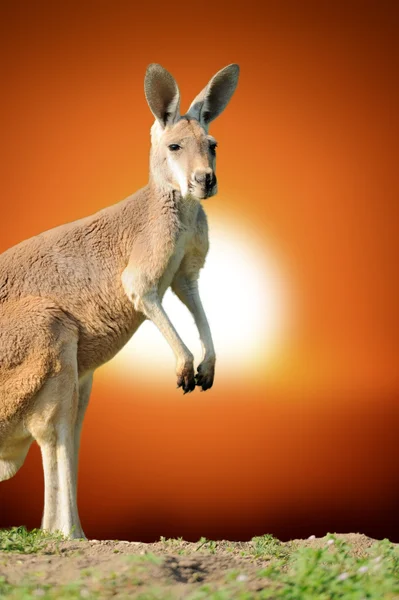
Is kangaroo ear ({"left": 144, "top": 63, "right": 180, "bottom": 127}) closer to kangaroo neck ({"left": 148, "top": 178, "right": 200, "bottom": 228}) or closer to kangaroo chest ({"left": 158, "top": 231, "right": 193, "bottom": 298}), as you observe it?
kangaroo neck ({"left": 148, "top": 178, "right": 200, "bottom": 228})

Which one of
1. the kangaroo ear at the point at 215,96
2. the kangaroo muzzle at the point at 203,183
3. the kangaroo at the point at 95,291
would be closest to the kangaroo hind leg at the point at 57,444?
the kangaroo at the point at 95,291

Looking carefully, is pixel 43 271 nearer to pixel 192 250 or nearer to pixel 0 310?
pixel 0 310

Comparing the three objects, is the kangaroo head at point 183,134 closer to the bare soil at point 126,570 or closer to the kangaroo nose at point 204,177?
the kangaroo nose at point 204,177

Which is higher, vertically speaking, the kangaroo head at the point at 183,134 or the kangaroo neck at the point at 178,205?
the kangaroo head at the point at 183,134

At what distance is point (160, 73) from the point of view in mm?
4973

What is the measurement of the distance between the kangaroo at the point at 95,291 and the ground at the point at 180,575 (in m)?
0.78

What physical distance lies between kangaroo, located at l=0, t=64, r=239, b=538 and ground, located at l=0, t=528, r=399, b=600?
2.57 feet

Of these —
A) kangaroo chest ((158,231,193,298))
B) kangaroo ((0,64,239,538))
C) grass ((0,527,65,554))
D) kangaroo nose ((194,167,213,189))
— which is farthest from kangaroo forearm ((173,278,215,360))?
grass ((0,527,65,554))

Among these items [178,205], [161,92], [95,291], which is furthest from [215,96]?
[95,291]

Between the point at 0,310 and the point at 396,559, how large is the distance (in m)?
2.52

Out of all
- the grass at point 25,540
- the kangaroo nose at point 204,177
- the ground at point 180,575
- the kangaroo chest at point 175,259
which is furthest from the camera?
the kangaroo chest at point 175,259

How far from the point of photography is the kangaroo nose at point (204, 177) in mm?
4633

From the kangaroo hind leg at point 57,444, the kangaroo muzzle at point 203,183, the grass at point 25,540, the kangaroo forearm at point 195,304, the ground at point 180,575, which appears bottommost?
the ground at point 180,575

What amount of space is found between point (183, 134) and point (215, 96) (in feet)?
1.55
